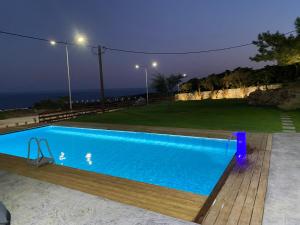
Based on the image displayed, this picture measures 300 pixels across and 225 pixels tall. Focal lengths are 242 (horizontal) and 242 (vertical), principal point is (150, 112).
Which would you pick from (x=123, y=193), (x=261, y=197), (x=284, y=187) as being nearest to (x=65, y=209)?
(x=123, y=193)

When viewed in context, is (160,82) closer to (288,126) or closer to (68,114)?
(68,114)

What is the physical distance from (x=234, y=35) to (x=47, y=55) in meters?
27.1

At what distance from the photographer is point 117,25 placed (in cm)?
2414

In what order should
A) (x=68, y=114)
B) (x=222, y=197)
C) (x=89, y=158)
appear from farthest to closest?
1. (x=68, y=114)
2. (x=89, y=158)
3. (x=222, y=197)

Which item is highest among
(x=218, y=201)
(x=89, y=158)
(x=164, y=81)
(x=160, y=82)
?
(x=164, y=81)

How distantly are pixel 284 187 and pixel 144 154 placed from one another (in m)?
4.38

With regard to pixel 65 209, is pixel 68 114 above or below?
above

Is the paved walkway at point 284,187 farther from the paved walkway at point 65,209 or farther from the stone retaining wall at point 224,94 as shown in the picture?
the stone retaining wall at point 224,94

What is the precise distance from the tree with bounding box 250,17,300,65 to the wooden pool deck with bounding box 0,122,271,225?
447 inches

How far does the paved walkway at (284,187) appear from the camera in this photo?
2971 mm

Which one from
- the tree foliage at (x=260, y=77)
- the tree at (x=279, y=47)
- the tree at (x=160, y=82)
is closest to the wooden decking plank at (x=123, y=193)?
the tree at (x=279, y=47)

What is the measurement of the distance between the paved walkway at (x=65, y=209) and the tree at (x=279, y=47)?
580 inches

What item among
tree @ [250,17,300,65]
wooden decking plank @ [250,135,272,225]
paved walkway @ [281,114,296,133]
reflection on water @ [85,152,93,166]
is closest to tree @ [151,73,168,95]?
tree @ [250,17,300,65]

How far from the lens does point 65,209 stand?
3322mm
